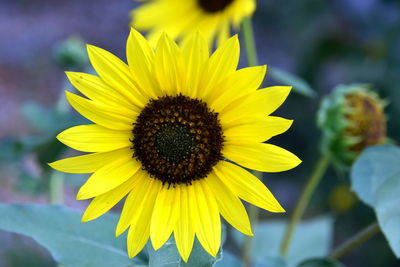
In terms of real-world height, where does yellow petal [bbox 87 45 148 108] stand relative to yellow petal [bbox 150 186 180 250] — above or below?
above

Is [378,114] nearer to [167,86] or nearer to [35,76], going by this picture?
[167,86]

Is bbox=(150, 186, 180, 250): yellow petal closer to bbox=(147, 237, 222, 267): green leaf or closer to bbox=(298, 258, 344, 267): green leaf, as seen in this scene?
bbox=(147, 237, 222, 267): green leaf

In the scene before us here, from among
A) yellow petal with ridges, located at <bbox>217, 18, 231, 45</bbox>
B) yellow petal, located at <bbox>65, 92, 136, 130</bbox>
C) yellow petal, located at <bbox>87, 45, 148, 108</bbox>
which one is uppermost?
→ yellow petal with ridges, located at <bbox>217, 18, 231, 45</bbox>

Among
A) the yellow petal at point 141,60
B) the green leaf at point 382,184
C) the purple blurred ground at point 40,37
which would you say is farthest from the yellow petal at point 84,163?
the purple blurred ground at point 40,37

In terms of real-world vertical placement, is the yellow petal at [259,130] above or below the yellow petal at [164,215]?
above

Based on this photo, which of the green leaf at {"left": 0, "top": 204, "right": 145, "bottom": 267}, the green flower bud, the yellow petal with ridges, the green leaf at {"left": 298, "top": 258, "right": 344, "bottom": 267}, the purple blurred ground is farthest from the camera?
the purple blurred ground

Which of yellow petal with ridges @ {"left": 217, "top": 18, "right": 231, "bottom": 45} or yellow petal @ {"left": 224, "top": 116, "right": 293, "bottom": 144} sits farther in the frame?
yellow petal with ridges @ {"left": 217, "top": 18, "right": 231, "bottom": 45}

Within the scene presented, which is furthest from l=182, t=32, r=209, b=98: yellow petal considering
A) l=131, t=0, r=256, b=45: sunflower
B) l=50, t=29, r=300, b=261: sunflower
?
l=131, t=0, r=256, b=45: sunflower

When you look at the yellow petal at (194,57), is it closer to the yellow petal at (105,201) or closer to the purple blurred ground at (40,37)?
the yellow petal at (105,201)
